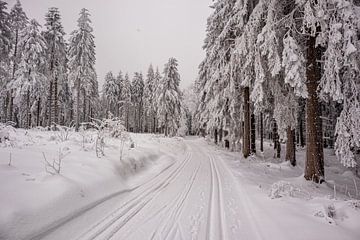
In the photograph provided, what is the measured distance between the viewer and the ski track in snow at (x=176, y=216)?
183 inches

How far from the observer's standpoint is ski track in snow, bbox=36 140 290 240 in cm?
464

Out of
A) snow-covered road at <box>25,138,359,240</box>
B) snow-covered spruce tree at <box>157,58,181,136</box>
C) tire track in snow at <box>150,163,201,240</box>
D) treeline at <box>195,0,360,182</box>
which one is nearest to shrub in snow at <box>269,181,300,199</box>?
snow-covered road at <box>25,138,359,240</box>

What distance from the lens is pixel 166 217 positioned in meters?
5.57

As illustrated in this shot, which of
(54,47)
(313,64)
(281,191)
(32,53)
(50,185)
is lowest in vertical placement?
(281,191)

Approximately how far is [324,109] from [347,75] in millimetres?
16199

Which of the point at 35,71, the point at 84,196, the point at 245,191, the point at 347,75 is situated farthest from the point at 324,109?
the point at 35,71

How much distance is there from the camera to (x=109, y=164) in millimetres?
8938

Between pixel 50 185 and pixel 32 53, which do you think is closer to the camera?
pixel 50 185

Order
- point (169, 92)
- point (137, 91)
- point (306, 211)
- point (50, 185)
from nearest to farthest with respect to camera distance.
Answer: point (50, 185), point (306, 211), point (169, 92), point (137, 91)

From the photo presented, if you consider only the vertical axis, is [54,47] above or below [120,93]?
below

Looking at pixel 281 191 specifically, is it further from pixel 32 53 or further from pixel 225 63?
pixel 32 53

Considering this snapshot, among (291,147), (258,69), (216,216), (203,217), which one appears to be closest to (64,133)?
(203,217)

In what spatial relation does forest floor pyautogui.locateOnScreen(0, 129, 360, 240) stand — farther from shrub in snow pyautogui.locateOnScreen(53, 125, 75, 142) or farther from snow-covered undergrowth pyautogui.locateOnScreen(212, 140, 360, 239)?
shrub in snow pyautogui.locateOnScreen(53, 125, 75, 142)

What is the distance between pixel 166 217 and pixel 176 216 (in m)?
0.26
